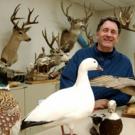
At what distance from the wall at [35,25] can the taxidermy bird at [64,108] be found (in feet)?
7.44

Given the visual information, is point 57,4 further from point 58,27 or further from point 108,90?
point 108,90

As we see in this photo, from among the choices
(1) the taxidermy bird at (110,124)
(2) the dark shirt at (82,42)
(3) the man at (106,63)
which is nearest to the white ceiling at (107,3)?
(2) the dark shirt at (82,42)

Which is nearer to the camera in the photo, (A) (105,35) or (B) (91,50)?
(A) (105,35)

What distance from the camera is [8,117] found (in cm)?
81

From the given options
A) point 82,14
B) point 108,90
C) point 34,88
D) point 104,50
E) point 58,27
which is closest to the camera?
point 108,90

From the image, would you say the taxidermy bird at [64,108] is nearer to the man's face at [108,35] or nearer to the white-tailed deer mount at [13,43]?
the man's face at [108,35]

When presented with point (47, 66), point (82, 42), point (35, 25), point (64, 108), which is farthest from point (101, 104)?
point (82, 42)

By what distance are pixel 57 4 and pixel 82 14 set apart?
74 centimetres

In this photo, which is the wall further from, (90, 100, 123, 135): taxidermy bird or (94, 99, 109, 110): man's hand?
(90, 100, 123, 135): taxidermy bird

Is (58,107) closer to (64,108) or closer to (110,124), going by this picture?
(64,108)

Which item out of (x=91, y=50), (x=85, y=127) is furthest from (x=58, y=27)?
(x=85, y=127)

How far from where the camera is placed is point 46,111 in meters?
0.81

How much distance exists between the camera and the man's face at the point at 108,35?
1.63 metres

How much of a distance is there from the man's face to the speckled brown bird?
943 millimetres
